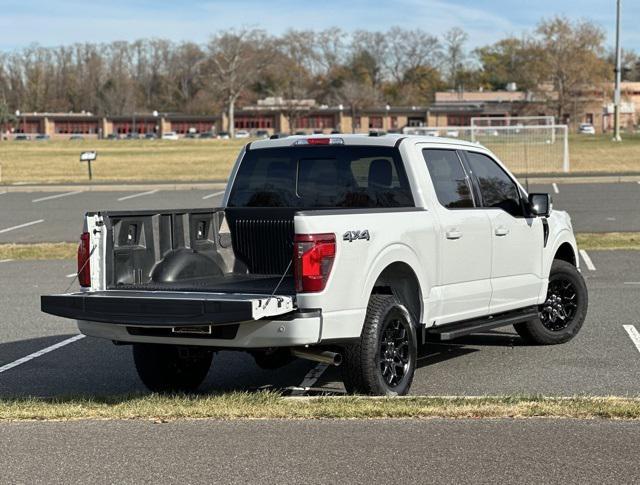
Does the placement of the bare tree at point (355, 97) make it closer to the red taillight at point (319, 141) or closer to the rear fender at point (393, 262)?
the red taillight at point (319, 141)

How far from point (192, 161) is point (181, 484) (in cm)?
5612

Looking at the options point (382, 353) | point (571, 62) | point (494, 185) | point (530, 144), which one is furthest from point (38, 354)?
point (571, 62)

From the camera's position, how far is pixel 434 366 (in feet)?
29.1

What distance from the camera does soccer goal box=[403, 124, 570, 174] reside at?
39281 millimetres

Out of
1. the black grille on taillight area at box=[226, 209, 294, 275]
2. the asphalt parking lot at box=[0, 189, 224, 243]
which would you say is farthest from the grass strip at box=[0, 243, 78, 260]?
the black grille on taillight area at box=[226, 209, 294, 275]

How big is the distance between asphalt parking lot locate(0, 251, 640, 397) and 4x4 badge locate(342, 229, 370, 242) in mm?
1414

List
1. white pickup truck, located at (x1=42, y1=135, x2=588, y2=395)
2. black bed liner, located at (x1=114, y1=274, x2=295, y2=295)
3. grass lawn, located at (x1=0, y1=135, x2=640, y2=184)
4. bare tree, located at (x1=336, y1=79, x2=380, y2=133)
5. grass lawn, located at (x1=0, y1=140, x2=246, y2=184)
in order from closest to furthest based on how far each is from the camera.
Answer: white pickup truck, located at (x1=42, y1=135, x2=588, y2=395), black bed liner, located at (x1=114, y1=274, x2=295, y2=295), grass lawn, located at (x1=0, y1=135, x2=640, y2=184), grass lawn, located at (x1=0, y1=140, x2=246, y2=184), bare tree, located at (x1=336, y1=79, x2=380, y2=133)

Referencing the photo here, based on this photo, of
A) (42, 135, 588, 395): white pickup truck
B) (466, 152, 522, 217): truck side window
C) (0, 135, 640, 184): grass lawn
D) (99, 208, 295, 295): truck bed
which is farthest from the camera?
(0, 135, 640, 184): grass lawn

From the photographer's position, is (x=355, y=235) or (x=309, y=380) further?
(x=309, y=380)

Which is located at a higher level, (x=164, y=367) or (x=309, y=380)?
(x=164, y=367)

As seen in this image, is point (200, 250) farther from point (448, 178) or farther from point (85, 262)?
point (448, 178)

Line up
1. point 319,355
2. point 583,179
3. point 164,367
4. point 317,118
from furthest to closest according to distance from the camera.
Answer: point 317,118 < point 583,179 < point 164,367 < point 319,355

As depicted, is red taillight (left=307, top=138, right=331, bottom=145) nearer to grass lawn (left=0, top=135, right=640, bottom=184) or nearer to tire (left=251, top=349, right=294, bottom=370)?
tire (left=251, top=349, right=294, bottom=370)

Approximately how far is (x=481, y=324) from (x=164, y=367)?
8.35ft
